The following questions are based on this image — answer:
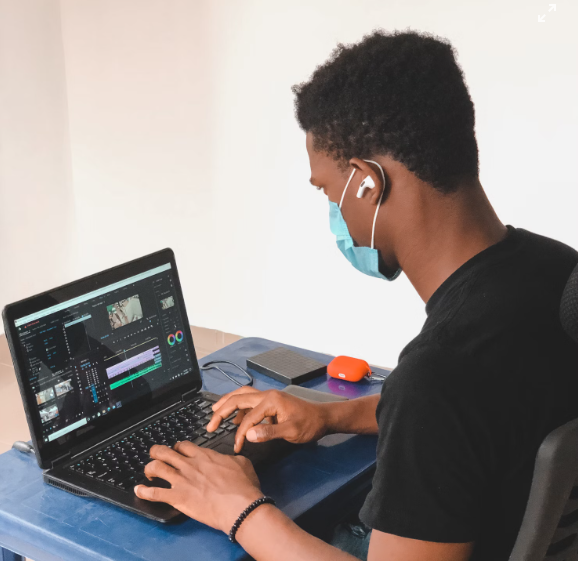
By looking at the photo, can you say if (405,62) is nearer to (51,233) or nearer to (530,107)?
(530,107)

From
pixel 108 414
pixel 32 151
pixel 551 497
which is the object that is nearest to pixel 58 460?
pixel 108 414

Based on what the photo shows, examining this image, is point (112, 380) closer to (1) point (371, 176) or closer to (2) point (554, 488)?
(1) point (371, 176)

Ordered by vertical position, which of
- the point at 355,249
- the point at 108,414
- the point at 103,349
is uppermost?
the point at 355,249

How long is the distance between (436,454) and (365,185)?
39cm

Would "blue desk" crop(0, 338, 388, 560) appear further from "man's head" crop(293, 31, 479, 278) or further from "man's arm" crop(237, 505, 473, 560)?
"man's head" crop(293, 31, 479, 278)

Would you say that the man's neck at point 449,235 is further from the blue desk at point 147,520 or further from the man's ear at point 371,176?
the blue desk at point 147,520

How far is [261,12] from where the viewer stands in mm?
2980

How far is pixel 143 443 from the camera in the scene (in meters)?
1.11

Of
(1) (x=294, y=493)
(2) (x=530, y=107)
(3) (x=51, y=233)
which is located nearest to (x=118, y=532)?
(1) (x=294, y=493)

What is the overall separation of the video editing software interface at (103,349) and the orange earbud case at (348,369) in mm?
315

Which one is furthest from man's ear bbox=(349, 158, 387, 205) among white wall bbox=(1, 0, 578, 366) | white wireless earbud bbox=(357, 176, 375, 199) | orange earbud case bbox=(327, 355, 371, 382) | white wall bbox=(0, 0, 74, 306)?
white wall bbox=(0, 0, 74, 306)

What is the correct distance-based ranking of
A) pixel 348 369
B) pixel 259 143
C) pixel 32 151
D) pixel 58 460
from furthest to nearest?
pixel 32 151
pixel 259 143
pixel 348 369
pixel 58 460

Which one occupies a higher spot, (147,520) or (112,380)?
(112,380)

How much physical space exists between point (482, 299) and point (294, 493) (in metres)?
0.41
